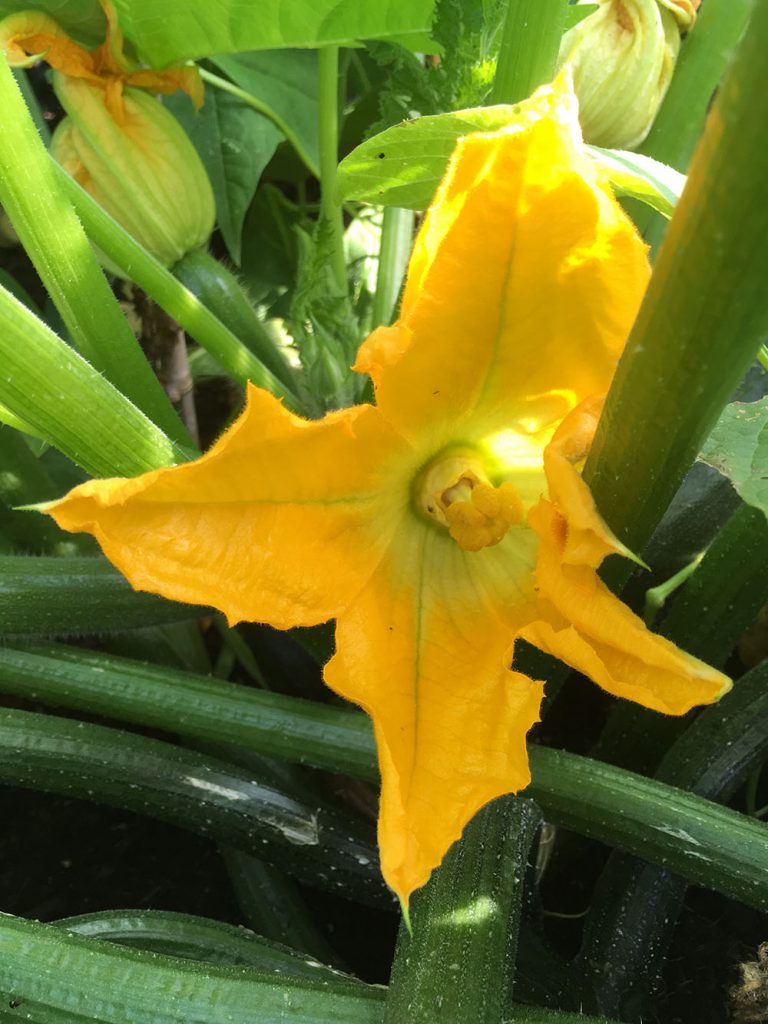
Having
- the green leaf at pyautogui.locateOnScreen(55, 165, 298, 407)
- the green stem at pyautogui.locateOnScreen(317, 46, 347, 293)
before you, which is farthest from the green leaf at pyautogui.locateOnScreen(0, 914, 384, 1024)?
the green stem at pyautogui.locateOnScreen(317, 46, 347, 293)

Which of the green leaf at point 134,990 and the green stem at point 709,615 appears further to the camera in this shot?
the green stem at point 709,615

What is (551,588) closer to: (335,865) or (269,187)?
(335,865)

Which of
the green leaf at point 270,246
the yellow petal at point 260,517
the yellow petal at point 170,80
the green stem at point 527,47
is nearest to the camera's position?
the yellow petal at point 260,517

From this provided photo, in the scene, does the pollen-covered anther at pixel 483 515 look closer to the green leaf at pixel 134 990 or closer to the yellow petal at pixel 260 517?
the yellow petal at pixel 260 517

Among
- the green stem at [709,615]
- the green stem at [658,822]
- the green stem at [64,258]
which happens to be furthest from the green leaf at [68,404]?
the green stem at [709,615]

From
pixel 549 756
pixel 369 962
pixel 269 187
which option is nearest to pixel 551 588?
pixel 549 756

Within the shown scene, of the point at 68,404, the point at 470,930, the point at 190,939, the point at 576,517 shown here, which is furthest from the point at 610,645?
the point at 190,939
